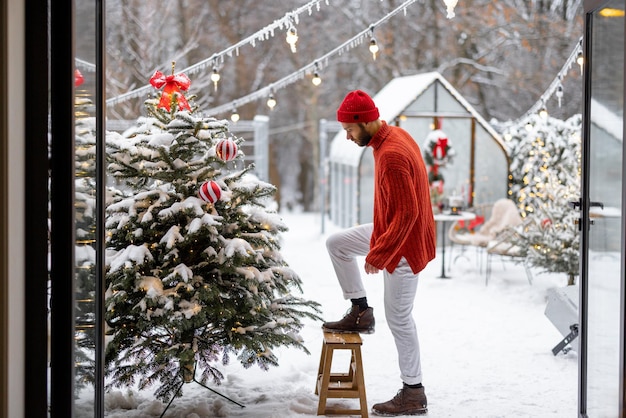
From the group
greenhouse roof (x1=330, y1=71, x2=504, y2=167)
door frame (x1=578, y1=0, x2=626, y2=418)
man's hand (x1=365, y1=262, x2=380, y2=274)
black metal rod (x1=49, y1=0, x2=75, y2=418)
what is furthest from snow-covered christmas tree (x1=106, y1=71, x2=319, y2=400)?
greenhouse roof (x1=330, y1=71, x2=504, y2=167)

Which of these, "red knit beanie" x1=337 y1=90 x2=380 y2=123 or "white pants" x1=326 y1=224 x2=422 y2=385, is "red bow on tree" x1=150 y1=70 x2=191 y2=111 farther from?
"white pants" x1=326 y1=224 x2=422 y2=385

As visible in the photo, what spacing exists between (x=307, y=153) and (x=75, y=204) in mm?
19613

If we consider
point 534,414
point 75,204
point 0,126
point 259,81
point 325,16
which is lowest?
point 534,414

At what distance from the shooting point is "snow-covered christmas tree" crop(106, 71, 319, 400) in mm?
4598

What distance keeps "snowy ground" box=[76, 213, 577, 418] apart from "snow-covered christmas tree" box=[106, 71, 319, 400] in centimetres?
38

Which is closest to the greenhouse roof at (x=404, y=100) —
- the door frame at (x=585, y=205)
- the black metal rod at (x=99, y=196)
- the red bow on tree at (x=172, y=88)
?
the red bow on tree at (x=172, y=88)

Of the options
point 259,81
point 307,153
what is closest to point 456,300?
Result: point 259,81

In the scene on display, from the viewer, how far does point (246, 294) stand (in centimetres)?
479

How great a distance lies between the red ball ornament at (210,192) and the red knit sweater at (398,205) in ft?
3.00

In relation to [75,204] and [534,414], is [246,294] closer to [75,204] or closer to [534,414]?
[75,204]

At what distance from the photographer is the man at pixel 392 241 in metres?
4.67

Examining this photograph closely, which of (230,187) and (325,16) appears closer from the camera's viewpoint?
(230,187)

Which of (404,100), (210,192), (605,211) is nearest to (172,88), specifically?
(210,192)

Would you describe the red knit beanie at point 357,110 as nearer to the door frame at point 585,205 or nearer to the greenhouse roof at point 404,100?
the door frame at point 585,205
